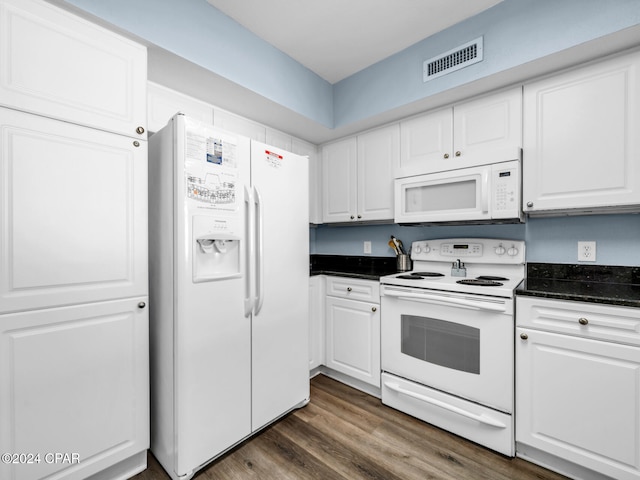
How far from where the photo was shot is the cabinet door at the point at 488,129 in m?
1.93

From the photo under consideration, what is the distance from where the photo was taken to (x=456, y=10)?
1.86 metres

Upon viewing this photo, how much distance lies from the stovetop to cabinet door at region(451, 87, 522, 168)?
609 mm

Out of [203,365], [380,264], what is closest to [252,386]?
[203,365]

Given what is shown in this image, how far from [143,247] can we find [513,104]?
2.34 m

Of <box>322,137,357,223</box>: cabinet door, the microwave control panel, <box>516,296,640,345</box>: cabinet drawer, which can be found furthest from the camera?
<box>322,137,357,223</box>: cabinet door

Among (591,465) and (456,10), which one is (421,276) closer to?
(591,465)

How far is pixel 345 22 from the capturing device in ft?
6.41

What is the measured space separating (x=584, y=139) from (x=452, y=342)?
4.49ft

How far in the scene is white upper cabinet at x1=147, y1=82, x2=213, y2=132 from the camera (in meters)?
1.88

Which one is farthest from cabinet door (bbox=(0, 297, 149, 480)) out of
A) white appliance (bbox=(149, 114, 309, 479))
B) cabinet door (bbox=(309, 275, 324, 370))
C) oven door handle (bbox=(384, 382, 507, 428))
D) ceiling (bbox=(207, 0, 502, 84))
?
ceiling (bbox=(207, 0, 502, 84))

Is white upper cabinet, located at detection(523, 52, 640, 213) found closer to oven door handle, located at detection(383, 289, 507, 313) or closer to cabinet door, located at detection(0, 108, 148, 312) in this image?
oven door handle, located at detection(383, 289, 507, 313)

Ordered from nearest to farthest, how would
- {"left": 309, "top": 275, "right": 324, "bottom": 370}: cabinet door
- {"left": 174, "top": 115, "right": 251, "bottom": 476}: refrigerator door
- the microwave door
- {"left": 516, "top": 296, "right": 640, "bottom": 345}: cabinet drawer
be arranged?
{"left": 516, "top": 296, "right": 640, "bottom": 345}: cabinet drawer, {"left": 174, "top": 115, "right": 251, "bottom": 476}: refrigerator door, the microwave door, {"left": 309, "top": 275, "right": 324, "bottom": 370}: cabinet door

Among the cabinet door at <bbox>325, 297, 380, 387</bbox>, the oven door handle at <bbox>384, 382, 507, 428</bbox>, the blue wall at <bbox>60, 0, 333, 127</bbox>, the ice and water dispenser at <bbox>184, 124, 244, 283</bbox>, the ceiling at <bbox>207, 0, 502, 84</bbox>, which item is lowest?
the oven door handle at <bbox>384, 382, 507, 428</bbox>

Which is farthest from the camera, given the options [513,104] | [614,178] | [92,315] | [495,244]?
[495,244]
